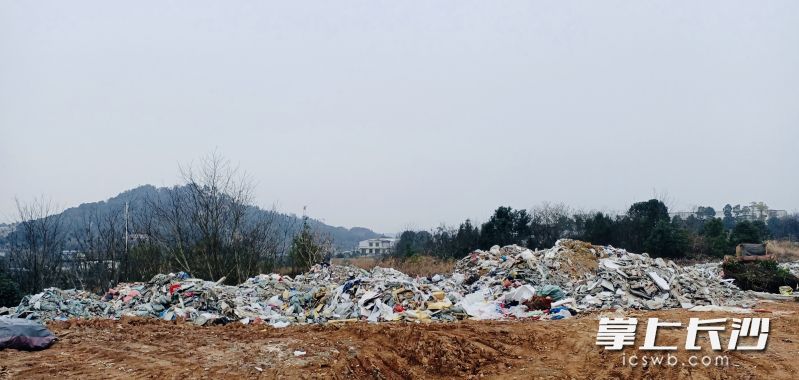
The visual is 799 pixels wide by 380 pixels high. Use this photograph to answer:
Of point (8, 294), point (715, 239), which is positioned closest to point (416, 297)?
point (8, 294)

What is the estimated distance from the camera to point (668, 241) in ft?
88.4

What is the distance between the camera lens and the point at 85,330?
8141mm

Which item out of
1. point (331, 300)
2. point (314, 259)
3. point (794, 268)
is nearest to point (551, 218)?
Answer: point (794, 268)

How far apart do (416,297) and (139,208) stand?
20.5m

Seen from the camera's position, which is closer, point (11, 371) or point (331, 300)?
point (11, 371)

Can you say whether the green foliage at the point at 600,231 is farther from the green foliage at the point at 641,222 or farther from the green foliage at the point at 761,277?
the green foliage at the point at 761,277

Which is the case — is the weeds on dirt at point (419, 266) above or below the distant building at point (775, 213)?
below

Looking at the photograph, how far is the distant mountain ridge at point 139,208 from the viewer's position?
25.3 meters

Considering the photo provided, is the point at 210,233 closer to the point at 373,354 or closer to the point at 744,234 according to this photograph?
the point at 373,354

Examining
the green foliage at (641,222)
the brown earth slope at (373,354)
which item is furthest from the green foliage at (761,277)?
the green foliage at (641,222)

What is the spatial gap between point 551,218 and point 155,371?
112 feet

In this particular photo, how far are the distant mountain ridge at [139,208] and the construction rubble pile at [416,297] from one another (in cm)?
1130

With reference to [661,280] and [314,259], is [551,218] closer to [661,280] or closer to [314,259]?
[314,259]

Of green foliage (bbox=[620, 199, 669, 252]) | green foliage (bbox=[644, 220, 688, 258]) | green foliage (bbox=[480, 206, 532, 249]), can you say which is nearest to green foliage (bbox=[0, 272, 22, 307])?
green foliage (bbox=[480, 206, 532, 249])
